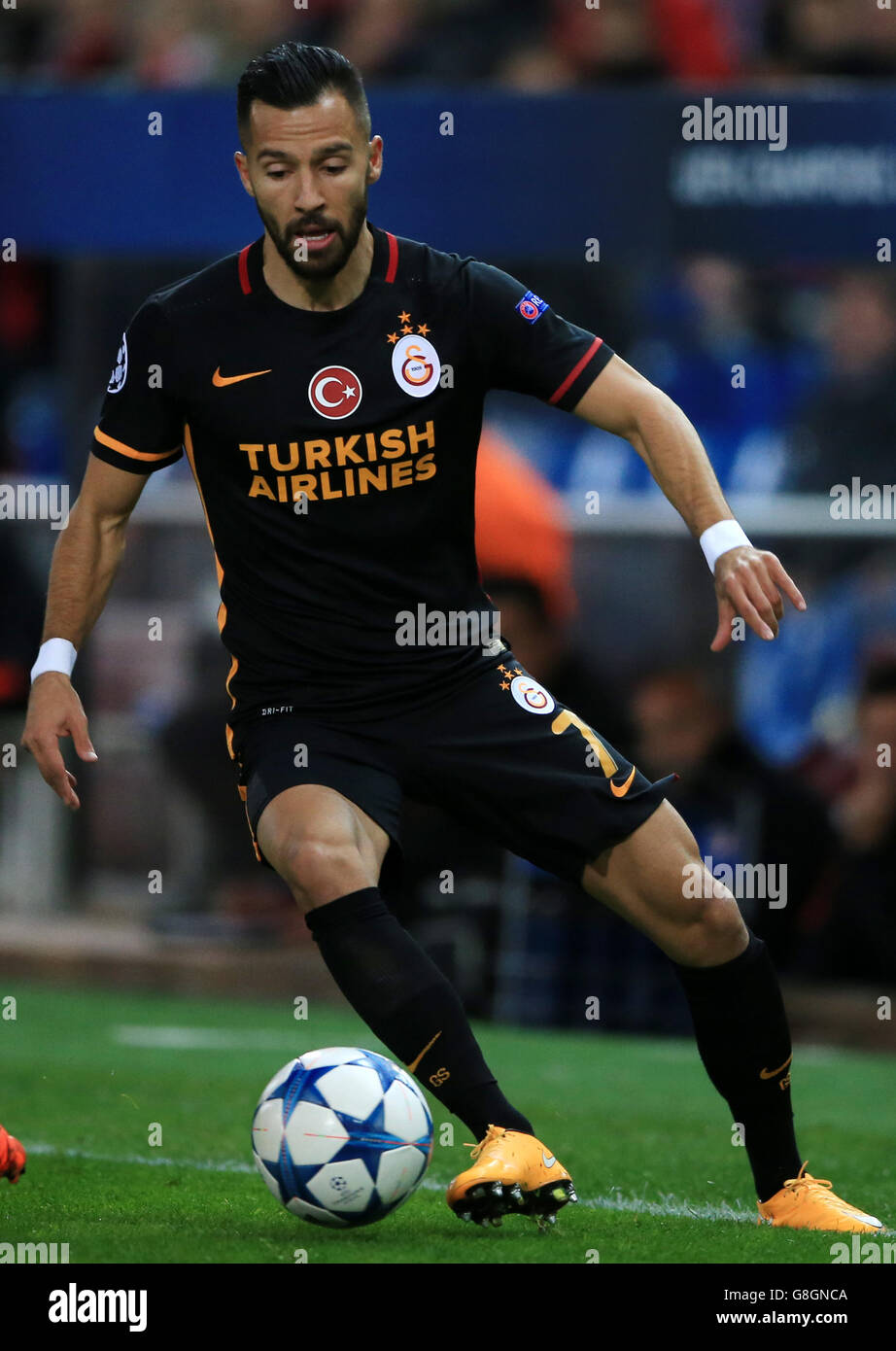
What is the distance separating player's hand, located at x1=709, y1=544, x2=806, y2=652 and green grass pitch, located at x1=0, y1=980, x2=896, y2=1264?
4.57 feet

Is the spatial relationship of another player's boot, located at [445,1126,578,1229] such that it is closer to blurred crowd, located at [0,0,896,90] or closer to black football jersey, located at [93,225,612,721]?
black football jersey, located at [93,225,612,721]

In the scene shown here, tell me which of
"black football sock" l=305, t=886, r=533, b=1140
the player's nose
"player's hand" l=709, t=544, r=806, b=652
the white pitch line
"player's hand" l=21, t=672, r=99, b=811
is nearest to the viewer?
"player's hand" l=709, t=544, r=806, b=652

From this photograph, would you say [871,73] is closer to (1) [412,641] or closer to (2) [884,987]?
(2) [884,987]

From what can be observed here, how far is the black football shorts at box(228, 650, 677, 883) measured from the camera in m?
5.20

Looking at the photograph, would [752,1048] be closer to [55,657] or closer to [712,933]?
[712,933]

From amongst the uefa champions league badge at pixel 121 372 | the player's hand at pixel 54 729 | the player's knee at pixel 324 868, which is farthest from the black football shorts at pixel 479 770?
the uefa champions league badge at pixel 121 372

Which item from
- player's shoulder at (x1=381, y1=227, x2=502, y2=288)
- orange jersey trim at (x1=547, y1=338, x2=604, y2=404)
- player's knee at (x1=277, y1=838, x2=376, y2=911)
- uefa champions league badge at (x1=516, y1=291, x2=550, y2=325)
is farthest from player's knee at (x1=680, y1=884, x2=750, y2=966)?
player's shoulder at (x1=381, y1=227, x2=502, y2=288)

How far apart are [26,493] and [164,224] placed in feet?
5.99

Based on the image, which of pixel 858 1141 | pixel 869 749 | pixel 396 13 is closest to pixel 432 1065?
pixel 858 1141

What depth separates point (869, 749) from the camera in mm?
9664

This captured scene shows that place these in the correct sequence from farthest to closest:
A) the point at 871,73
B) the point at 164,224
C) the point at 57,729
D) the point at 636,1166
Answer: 1. the point at 871,73
2. the point at 164,224
3. the point at 636,1166
4. the point at 57,729

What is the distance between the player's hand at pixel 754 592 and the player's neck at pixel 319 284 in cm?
118

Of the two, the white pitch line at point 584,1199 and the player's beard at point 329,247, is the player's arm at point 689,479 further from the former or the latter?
the white pitch line at point 584,1199

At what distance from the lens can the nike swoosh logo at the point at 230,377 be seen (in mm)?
5270
